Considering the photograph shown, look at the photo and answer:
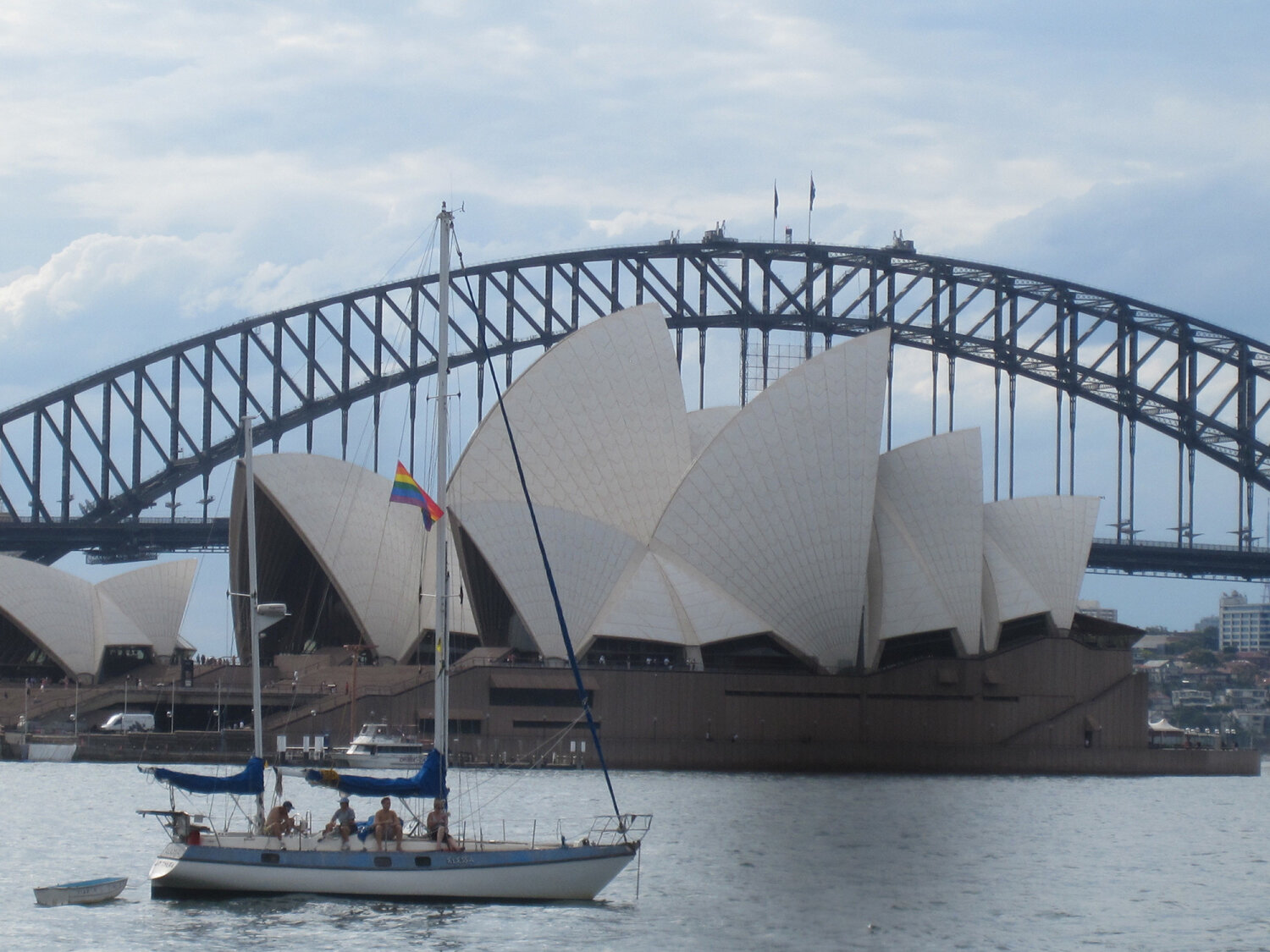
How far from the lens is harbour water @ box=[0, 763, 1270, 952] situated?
93.1 ft

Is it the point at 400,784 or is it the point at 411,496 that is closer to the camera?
the point at 400,784

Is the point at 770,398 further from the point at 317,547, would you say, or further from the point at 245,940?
the point at 245,940

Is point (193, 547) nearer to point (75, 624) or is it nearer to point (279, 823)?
point (75, 624)

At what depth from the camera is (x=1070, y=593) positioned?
232 ft

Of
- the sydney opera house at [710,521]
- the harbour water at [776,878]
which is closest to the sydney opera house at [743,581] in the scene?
the sydney opera house at [710,521]

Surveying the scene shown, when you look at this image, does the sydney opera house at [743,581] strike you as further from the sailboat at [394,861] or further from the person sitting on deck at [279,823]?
the person sitting on deck at [279,823]

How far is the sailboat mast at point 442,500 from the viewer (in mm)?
30812

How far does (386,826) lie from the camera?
30.3 metres

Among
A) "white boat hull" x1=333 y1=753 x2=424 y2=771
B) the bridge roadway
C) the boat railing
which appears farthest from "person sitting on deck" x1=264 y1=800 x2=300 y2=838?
the bridge roadway

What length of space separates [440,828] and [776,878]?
7.00 meters

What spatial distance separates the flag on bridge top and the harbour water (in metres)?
6.21

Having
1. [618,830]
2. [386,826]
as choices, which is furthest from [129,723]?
[618,830]

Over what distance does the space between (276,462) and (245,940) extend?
144ft

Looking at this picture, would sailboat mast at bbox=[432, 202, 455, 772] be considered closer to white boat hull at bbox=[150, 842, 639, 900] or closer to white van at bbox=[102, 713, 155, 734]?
white boat hull at bbox=[150, 842, 639, 900]
